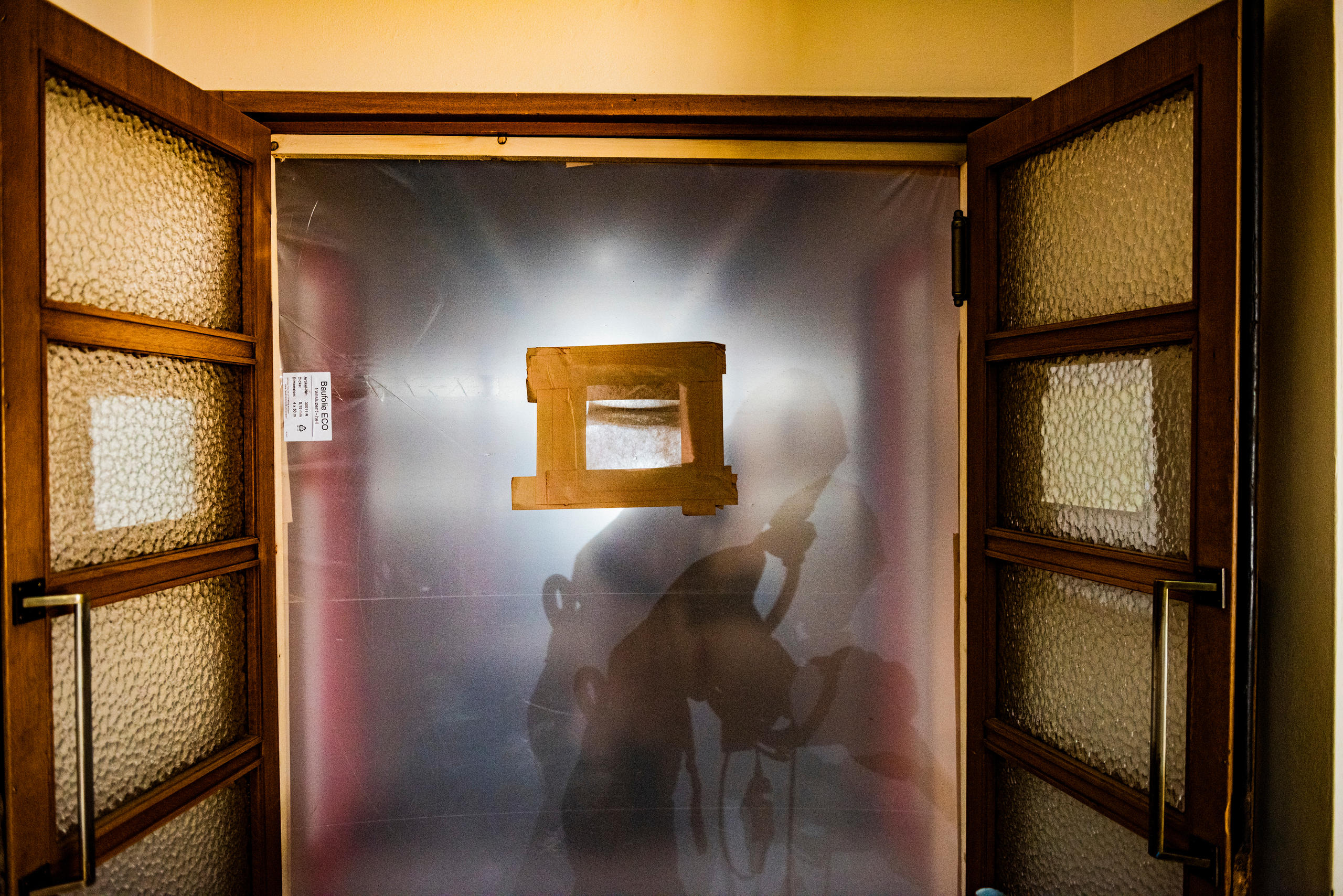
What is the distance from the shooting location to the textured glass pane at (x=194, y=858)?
1.05m

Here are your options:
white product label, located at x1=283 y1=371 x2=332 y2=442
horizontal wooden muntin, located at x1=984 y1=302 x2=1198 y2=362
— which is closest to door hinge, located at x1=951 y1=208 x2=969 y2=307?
horizontal wooden muntin, located at x1=984 y1=302 x2=1198 y2=362

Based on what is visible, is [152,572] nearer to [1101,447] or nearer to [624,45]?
[624,45]

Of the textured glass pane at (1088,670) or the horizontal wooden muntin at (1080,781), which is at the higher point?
the textured glass pane at (1088,670)

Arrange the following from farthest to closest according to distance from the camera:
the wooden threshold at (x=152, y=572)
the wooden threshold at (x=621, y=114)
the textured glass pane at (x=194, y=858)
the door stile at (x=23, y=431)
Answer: the wooden threshold at (x=621, y=114)
the textured glass pane at (x=194, y=858)
the wooden threshold at (x=152, y=572)
the door stile at (x=23, y=431)

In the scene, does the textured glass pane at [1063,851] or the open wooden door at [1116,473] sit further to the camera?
the textured glass pane at [1063,851]

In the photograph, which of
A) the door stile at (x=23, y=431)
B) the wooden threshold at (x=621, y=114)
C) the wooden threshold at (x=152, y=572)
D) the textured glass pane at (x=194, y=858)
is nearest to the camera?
the door stile at (x=23, y=431)

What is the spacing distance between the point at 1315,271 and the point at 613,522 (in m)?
1.25

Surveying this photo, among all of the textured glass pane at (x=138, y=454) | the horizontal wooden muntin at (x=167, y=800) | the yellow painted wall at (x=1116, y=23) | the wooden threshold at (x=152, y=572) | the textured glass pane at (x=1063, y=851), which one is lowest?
the textured glass pane at (x=1063, y=851)

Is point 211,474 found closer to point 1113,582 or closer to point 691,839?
point 691,839

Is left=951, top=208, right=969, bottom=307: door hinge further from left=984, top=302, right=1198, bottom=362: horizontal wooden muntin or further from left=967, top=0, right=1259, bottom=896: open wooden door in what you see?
left=984, top=302, right=1198, bottom=362: horizontal wooden muntin

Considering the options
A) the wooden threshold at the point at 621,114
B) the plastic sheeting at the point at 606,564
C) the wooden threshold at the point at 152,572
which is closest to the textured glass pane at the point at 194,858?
the plastic sheeting at the point at 606,564

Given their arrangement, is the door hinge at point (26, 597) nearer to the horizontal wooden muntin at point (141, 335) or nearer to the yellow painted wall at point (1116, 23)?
the horizontal wooden muntin at point (141, 335)

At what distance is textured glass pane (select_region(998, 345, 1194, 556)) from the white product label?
1.47 m

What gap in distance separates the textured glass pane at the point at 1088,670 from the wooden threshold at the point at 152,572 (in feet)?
5.27
